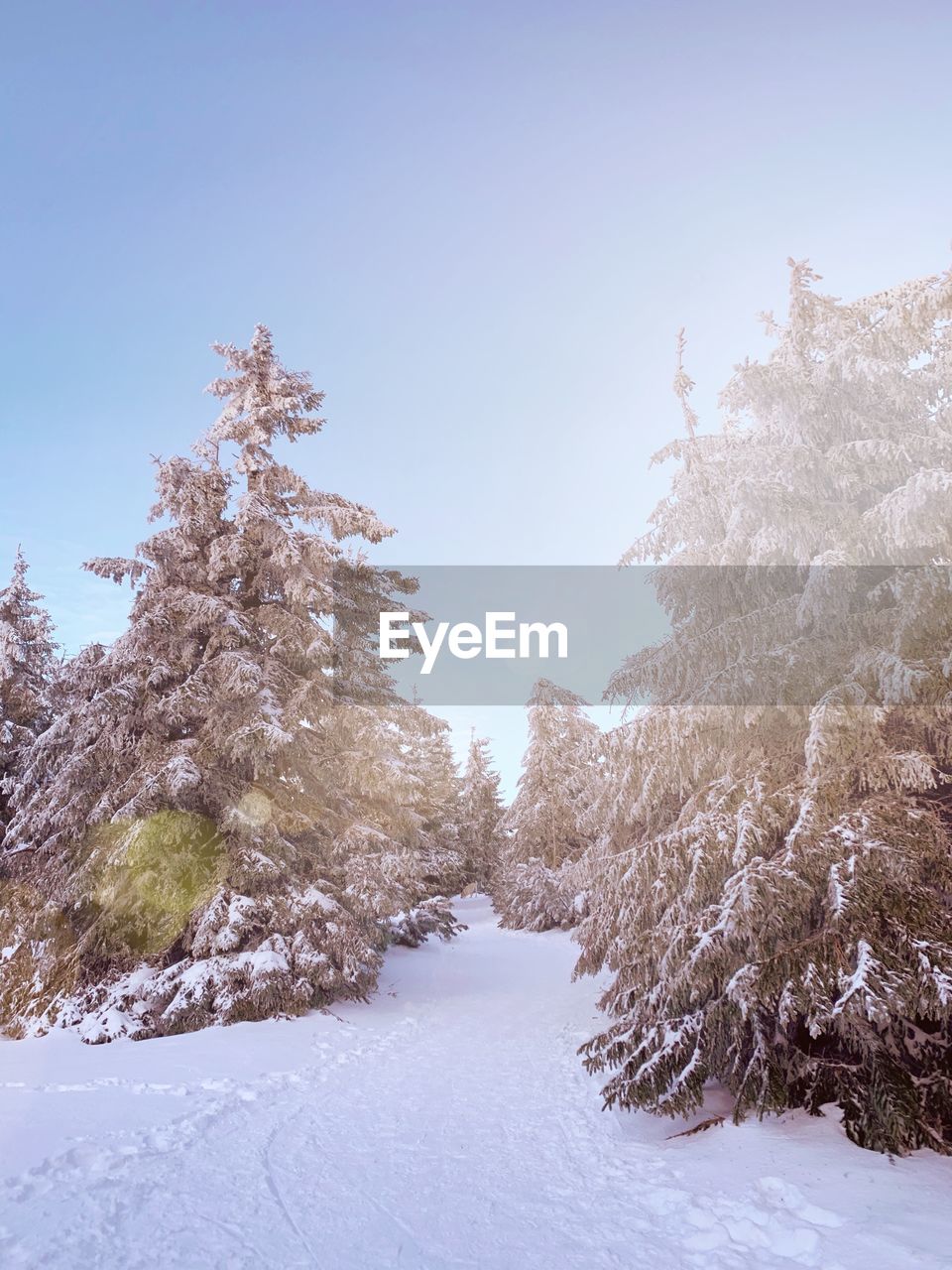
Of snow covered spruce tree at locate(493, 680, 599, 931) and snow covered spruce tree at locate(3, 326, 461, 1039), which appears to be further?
snow covered spruce tree at locate(493, 680, 599, 931)

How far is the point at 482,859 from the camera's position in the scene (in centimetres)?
4359

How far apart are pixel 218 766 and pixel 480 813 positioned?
32.2m

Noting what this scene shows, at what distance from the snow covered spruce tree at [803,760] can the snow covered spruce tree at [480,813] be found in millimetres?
34835

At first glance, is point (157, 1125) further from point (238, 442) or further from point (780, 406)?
point (238, 442)

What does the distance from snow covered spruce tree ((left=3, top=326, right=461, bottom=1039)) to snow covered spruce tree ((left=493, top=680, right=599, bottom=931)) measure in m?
14.8

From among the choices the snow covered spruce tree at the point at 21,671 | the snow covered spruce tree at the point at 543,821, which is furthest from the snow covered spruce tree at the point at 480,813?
the snow covered spruce tree at the point at 21,671

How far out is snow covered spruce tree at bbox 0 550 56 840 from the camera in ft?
61.1

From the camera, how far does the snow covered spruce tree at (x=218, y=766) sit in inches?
422

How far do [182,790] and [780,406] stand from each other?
10659 mm

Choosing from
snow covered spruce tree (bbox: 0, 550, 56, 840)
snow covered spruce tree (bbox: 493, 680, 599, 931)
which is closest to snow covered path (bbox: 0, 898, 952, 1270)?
snow covered spruce tree (bbox: 0, 550, 56, 840)

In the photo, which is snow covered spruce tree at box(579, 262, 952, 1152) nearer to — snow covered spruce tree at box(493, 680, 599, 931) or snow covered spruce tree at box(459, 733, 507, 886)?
snow covered spruce tree at box(493, 680, 599, 931)

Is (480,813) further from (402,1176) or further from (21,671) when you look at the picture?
(402,1176)

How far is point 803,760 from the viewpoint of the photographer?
6848 mm

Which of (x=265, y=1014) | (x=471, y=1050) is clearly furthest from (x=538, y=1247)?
(x=265, y=1014)
